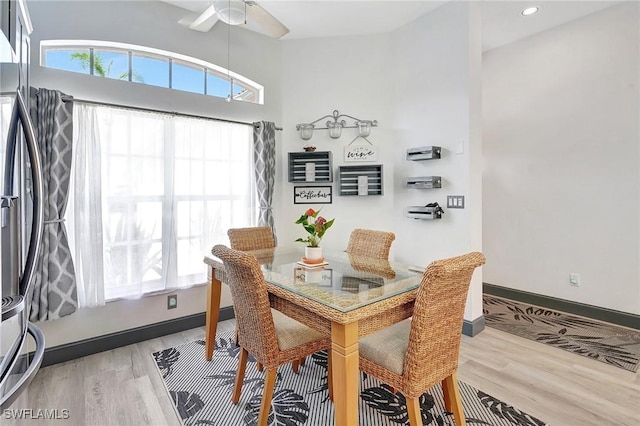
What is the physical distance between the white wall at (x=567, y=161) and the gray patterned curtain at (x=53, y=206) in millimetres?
4326

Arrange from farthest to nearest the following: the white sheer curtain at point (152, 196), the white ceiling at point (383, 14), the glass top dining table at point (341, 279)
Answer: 1. the white ceiling at point (383, 14)
2. the white sheer curtain at point (152, 196)
3. the glass top dining table at point (341, 279)

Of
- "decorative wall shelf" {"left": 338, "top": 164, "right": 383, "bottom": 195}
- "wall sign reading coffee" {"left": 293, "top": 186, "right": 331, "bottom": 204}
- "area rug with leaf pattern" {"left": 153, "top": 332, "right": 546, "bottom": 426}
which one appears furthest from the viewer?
"wall sign reading coffee" {"left": 293, "top": 186, "right": 331, "bottom": 204}

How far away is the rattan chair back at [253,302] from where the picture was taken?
1541mm

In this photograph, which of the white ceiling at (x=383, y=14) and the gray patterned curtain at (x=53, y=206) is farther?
the white ceiling at (x=383, y=14)

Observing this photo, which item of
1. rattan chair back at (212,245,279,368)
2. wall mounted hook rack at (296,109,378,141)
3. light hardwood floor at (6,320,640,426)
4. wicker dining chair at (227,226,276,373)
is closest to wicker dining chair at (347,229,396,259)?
wicker dining chair at (227,226,276,373)

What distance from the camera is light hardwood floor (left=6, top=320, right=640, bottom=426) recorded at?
1.81 meters

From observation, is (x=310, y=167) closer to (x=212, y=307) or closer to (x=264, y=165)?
(x=264, y=165)

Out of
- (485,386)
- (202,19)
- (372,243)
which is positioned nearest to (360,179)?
(372,243)

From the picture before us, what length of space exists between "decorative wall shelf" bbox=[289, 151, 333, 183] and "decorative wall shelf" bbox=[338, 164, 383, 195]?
0.15 metres

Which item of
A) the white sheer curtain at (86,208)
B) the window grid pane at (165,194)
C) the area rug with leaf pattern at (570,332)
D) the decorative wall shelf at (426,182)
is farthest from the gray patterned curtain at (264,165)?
the area rug with leaf pattern at (570,332)

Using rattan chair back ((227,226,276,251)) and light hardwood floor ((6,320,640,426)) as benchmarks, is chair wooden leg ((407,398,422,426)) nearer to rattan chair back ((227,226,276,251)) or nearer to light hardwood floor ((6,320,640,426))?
light hardwood floor ((6,320,640,426))

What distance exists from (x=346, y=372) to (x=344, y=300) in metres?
0.30

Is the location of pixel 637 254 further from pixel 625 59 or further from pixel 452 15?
pixel 452 15

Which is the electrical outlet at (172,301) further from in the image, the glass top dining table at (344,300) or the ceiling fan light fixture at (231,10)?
the ceiling fan light fixture at (231,10)
